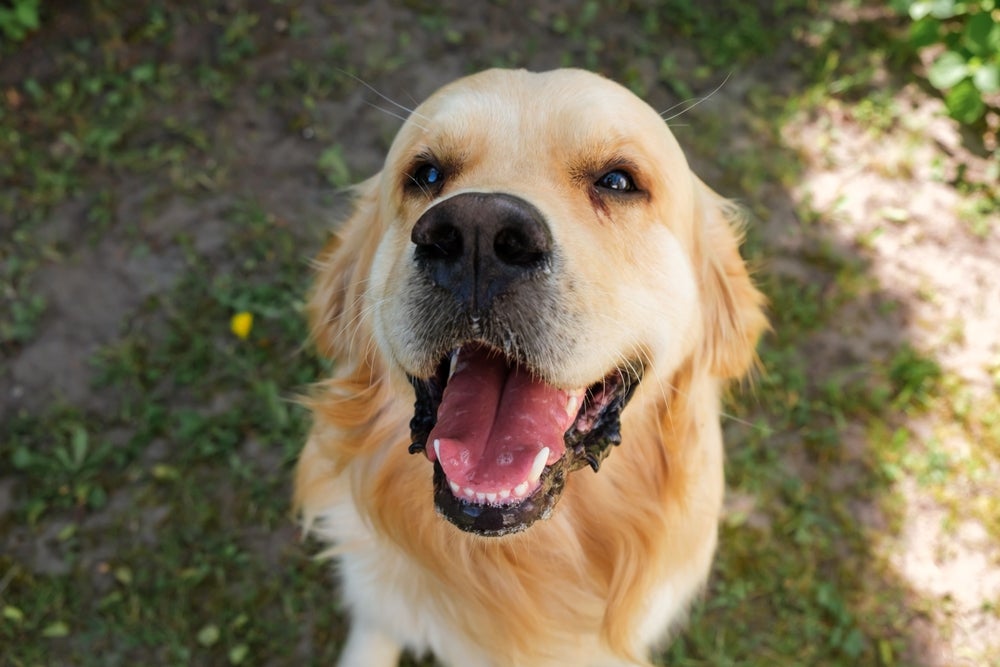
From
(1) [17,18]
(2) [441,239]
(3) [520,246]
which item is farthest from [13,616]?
(1) [17,18]

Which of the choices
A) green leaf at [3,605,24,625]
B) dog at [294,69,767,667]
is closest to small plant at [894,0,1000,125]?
dog at [294,69,767,667]

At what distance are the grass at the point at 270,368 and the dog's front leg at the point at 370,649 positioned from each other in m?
0.26

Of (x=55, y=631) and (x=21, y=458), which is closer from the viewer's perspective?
(x=55, y=631)

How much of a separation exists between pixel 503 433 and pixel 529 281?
451 millimetres

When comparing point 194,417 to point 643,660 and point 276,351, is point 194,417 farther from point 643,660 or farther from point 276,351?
point 643,660

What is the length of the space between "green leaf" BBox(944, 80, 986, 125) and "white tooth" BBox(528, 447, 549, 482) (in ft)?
11.5

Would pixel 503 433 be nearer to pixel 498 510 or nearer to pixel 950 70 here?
pixel 498 510

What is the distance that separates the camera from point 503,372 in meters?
2.05

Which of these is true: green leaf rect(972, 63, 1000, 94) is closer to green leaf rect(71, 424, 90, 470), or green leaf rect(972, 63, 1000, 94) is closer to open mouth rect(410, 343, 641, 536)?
open mouth rect(410, 343, 641, 536)

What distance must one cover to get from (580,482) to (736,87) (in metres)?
3.15

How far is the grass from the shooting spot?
3.23 metres

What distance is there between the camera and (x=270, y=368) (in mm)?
3709

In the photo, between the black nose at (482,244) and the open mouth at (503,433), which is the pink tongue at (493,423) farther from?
the black nose at (482,244)

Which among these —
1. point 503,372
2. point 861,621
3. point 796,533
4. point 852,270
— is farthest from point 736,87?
point 503,372
